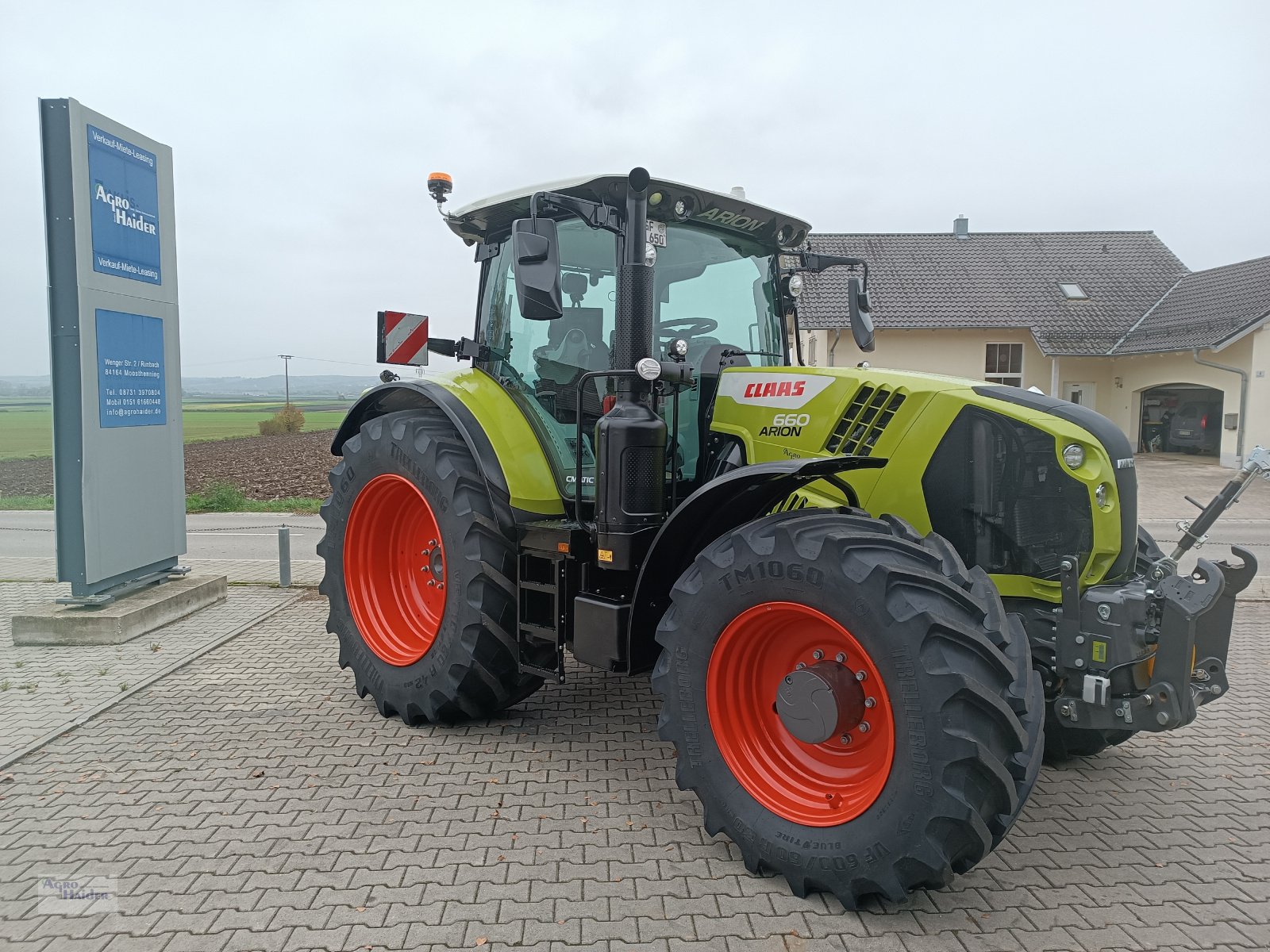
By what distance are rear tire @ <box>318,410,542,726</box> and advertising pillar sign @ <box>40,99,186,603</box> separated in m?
2.21

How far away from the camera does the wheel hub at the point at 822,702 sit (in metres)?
2.91

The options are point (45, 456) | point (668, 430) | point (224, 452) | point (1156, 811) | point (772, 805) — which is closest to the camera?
point (772, 805)

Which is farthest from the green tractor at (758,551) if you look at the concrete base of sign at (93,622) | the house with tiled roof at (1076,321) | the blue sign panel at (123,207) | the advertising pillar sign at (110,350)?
the house with tiled roof at (1076,321)

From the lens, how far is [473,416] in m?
4.37

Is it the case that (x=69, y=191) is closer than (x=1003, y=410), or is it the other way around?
(x=1003, y=410)

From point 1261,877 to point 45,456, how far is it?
19241 millimetres

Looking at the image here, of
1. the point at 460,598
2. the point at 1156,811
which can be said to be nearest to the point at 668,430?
the point at 460,598

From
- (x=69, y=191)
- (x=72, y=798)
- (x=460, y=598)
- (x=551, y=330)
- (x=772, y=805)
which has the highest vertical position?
(x=69, y=191)

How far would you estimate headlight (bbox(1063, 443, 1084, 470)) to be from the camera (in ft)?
10.3

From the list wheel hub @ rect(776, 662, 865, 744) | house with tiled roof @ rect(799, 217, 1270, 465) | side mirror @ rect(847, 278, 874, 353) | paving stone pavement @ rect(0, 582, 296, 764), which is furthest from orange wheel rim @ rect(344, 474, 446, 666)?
house with tiled roof @ rect(799, 217, 1270, 465)

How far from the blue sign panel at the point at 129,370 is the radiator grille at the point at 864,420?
5211 millimetres

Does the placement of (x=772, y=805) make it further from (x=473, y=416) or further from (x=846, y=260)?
(x=846, y=260)

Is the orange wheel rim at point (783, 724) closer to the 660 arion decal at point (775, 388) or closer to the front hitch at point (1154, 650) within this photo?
the front hitch at point (1154, 650)

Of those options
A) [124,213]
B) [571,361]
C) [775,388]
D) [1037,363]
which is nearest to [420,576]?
[571,361]
